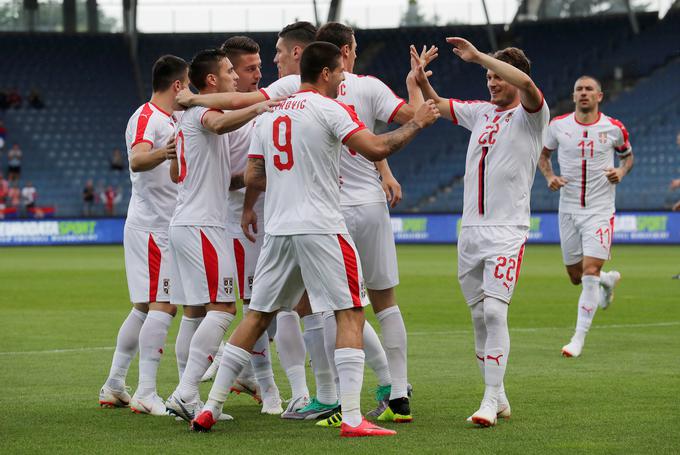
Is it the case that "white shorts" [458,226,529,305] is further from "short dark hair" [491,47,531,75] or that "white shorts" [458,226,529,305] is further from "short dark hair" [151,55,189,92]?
"short dark hair" [151,55,189,92]

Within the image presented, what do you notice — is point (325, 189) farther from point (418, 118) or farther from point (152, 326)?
point (152, 326)

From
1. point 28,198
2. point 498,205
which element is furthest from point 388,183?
point 28,198

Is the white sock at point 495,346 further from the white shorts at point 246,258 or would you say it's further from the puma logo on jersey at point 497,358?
the white shorts at point 246,258

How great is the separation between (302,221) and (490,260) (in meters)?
1.37

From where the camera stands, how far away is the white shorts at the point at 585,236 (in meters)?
11.6

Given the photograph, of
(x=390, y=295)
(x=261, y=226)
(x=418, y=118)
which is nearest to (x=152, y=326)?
(x=261, y=226)

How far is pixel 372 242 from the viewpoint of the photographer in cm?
738

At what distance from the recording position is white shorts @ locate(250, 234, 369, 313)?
21.6ft

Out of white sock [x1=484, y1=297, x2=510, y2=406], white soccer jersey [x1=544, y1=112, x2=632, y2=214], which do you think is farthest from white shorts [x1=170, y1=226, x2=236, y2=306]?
white soccer jersey [x1=544, y1=112, x2=632, y2=214]

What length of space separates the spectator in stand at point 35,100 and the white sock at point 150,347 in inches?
1536

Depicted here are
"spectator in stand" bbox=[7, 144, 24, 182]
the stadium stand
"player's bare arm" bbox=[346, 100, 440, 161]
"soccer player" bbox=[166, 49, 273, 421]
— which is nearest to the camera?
"player's bare arm" bbox=[346, 100, 440, 161]

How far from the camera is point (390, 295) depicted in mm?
7449

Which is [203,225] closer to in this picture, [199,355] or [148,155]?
[148,155]

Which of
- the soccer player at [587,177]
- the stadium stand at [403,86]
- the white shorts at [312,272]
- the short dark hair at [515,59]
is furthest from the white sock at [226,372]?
the stadium stand at [403,86]
